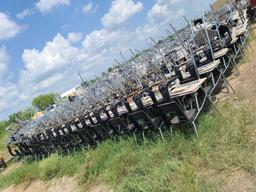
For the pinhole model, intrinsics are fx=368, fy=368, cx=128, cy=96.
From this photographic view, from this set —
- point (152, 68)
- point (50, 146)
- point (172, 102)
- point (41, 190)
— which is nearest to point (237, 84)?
point (152, 68)

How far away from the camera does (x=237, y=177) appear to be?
14.1 ft

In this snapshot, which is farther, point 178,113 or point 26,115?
point 26,115

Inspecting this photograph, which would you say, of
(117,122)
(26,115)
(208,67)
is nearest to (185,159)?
(117,122)

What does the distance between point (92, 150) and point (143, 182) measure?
3879 mm

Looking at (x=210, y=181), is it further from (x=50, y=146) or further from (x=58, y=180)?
(x=50, y=146)

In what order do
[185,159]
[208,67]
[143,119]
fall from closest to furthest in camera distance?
1. [185,159]
2. [143,119]
3. [208,67]

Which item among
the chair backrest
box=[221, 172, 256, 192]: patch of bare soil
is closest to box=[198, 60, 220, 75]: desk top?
the chair backrest

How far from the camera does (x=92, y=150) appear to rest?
877 cm

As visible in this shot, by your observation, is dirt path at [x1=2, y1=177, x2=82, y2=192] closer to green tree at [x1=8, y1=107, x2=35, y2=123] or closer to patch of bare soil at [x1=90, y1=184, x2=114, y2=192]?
patch of bare soil at [x1=90, y1=184, x2=114, y2=192]

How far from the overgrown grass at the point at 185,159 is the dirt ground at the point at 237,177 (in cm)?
13

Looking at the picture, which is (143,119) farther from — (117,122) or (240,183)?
(240,183)

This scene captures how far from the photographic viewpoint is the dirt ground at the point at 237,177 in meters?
4.17

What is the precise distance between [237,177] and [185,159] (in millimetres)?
1052

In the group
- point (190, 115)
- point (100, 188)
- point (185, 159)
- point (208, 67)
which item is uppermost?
point (208, 67)
